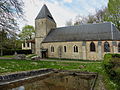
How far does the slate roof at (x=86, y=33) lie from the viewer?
20069 mm

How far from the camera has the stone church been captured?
1997cm

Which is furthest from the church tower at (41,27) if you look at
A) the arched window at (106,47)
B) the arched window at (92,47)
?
the arched window at (106,47)

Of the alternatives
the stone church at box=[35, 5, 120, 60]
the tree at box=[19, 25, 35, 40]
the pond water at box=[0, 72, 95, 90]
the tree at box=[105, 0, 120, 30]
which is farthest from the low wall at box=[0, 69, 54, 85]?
the tree at box=[19, 25, 35, 40]

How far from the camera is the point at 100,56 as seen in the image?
20.1 metres

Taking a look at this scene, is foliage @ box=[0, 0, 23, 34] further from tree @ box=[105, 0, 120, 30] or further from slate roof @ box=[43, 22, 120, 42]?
tree @ box=[105, 0, 120, 30]

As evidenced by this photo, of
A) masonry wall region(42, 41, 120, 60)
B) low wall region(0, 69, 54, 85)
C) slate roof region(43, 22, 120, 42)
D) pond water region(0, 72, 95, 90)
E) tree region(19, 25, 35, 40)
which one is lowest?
pond water region(0, 72, 95, 90)

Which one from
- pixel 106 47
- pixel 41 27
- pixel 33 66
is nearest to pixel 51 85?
pixel 33 66

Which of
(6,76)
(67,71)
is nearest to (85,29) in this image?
(67,71)

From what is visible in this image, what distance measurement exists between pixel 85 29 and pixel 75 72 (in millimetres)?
14901

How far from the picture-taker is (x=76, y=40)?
2241cm

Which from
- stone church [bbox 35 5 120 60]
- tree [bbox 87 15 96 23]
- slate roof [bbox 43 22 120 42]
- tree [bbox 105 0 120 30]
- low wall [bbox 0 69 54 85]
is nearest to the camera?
low wall [bbox 0 69 54 85]

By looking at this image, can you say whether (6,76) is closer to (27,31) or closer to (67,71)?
(67,71)

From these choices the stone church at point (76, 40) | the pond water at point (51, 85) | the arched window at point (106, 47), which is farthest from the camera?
the stone church at point (76, 40)

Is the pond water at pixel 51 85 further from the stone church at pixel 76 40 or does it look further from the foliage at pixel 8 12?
the stone church at pixel 76 40
